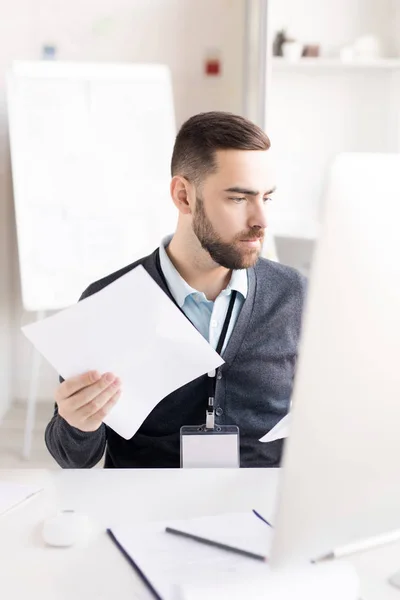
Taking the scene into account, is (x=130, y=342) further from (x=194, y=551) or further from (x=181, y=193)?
(x=181, y=193)

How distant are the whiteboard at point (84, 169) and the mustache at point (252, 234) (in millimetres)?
1913

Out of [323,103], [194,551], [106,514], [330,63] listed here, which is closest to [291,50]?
[330,63]

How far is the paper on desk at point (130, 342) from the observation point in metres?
1.27

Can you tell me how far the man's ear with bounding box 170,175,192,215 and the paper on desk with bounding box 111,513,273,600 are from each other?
0.76m

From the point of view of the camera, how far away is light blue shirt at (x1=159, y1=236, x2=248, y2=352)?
1.69 m

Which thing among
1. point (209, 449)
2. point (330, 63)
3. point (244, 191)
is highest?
point (330, 63)

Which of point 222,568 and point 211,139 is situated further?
point 211,139

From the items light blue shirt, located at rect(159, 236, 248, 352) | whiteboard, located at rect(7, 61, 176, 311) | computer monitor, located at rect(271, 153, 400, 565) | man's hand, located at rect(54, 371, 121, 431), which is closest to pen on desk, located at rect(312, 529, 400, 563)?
computer monitor, located at rect(271, 153, 400, 565)

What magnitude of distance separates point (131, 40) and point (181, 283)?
250 cm

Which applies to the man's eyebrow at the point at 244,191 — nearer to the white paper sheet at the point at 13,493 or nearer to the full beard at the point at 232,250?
the full beard at the point at 232,250

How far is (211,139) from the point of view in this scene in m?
1.72

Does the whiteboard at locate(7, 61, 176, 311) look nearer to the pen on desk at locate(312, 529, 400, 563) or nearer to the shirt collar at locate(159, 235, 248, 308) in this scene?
the shirt collar at locate(159, 235, 248, 308)

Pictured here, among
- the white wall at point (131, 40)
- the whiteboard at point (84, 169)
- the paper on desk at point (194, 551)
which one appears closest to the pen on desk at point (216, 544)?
the paper on desk at point (194, 551)

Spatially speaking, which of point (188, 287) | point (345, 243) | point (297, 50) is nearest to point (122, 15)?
point (297, 50)
